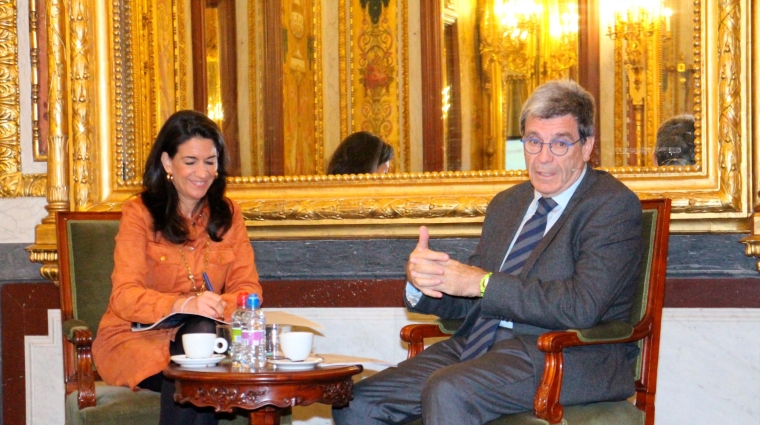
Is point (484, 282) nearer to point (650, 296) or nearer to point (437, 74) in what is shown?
point (650, 296)

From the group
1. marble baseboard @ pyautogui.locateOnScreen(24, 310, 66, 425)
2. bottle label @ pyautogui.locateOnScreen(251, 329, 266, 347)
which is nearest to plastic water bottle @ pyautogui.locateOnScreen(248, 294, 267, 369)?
bottle label @ pyautogui.locateOnScreen(251, 329, 266, 347)

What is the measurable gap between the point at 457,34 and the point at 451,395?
6.00 ft

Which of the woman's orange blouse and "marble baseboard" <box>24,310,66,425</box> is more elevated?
the woman's orange blouse

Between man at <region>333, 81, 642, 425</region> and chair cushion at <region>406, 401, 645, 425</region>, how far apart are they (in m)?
0.02

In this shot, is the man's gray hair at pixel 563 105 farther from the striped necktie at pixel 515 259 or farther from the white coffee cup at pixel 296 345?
the white coffee cup at pixel 296 345

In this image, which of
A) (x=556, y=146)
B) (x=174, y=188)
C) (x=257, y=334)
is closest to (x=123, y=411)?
(x=257, y=334)

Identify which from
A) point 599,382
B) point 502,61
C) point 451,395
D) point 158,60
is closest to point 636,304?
point 599,382

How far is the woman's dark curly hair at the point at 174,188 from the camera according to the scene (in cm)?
342

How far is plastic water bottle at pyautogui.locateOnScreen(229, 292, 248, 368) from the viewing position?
2.72 meters

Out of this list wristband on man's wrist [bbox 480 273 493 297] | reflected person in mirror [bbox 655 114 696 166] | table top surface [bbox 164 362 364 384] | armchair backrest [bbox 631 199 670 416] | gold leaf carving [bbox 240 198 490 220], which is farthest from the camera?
gold leaf carving [bbox 240 198 490 220]

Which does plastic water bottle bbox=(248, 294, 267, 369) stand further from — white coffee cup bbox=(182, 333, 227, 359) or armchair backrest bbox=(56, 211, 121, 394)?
armchair backrest bbox=(56, 211, 121, 394)

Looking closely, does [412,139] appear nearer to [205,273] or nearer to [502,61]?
[502,61]

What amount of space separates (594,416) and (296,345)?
2.87 feet

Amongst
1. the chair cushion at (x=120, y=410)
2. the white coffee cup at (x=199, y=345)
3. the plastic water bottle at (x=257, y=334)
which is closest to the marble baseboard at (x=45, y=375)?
the chair cushion at (x=120, y=410)
